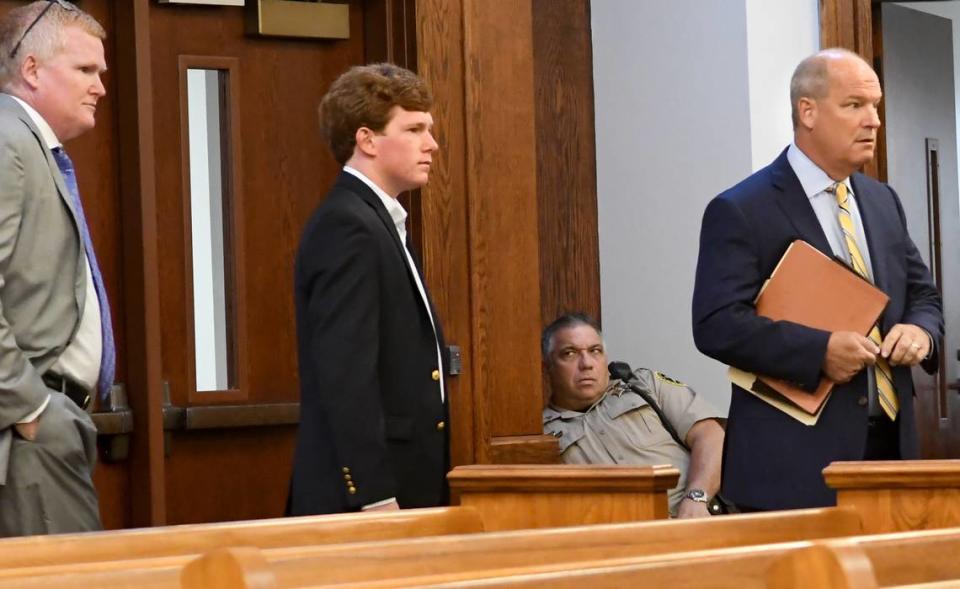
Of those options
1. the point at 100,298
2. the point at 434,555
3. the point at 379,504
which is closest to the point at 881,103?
the point at 379,504

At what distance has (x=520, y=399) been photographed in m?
5.00

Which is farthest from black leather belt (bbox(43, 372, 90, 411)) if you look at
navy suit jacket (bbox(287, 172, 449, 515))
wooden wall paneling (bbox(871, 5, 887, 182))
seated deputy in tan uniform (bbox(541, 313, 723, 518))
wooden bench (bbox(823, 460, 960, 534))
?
wooden wall paneling (bbox(871, 5, 887, 182))

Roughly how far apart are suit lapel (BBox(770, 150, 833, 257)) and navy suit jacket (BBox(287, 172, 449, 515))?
2.78 ft

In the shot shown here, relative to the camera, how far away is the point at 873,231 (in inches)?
149

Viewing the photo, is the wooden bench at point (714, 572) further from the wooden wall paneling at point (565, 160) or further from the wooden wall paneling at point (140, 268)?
the wooden wall paneling at point (565, 160)

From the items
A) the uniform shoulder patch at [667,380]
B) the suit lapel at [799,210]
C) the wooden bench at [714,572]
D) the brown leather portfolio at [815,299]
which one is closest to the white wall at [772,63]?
the uniform shoulder patch at [667,380]

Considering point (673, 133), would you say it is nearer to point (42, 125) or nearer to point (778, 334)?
point (778, 334)

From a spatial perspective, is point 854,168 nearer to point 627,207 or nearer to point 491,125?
point 491,125

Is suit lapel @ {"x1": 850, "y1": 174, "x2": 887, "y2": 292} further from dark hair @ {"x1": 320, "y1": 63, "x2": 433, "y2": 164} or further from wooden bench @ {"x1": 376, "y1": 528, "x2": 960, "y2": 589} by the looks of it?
wooden bench @ {"x1": 376, "y1": 528, "x2": 960, "y2": 589}

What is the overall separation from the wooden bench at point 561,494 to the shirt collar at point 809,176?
112 centimetres

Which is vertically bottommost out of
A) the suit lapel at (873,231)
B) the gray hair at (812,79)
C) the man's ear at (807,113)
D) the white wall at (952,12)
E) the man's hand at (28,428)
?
the man's hand at (28,428)

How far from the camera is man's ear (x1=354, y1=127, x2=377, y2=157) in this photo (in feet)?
11.7

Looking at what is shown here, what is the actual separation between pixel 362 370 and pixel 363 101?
0.63 m

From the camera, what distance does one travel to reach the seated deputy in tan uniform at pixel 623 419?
499 centimetres
